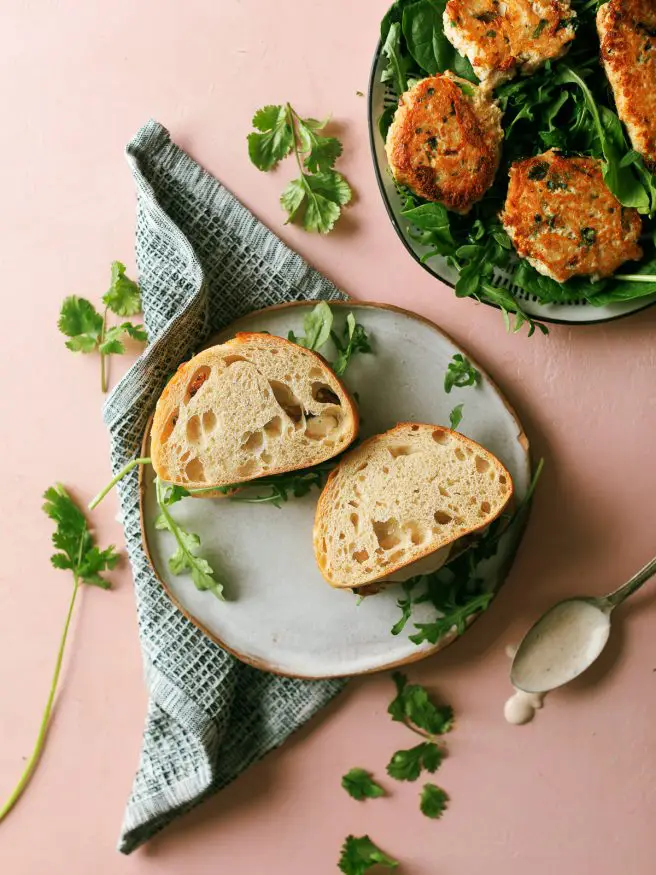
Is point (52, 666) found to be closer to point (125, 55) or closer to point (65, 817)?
point (65, 817)

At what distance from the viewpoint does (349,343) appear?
2.32 m

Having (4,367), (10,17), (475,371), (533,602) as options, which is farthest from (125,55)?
(533,602)

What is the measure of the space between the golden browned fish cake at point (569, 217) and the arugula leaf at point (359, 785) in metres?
1.66

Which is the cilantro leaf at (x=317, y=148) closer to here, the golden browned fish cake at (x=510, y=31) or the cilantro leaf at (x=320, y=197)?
the cilantro leaf at (x=320, y=197)

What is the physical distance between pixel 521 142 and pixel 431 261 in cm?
42

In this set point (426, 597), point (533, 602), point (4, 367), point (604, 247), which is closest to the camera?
point (604, 247)

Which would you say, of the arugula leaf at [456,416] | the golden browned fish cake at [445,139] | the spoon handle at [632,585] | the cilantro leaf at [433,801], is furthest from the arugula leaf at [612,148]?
the cilantro leaf at [433,801]

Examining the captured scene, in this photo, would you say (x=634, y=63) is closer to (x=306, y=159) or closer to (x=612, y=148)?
(x=612, y=148)

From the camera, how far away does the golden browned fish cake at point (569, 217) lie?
2.17 m

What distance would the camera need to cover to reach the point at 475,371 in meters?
2.35

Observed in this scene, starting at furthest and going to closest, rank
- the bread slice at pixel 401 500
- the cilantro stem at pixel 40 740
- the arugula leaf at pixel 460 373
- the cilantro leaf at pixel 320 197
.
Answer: the cilantro stem at pixel 40 740, the cilantro leaf at pixel 320 197, the arugula leaf at pixel 460 373, the bread slice at pixel 401 500

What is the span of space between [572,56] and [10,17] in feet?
5.92

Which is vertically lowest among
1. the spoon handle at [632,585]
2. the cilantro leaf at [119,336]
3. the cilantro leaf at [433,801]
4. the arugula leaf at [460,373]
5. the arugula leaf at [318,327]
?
the cilantro leaf at [433,801]

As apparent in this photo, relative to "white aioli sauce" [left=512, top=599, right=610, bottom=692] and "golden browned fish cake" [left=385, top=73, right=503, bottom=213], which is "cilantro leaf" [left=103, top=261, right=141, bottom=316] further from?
"white aioli sauce" [left=512, top=599, right=610, bottom=692]
